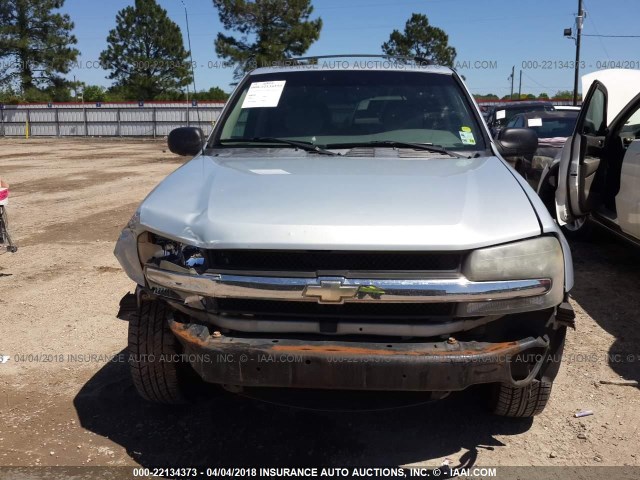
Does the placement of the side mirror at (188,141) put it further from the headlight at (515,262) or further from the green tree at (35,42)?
the green tree at (35,42)

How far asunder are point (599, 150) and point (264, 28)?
34.8 m

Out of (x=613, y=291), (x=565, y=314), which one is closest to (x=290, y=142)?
(x=565, y=314)

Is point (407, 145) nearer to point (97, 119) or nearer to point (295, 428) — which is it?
point (295, 428)

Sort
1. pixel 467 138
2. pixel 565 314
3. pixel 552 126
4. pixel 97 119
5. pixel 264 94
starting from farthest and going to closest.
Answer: pixel 97 119 → pixel 552 126 → pixel 264 94 → pixel 467 138 → pixel 565 314

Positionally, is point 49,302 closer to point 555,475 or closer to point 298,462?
point 298,462

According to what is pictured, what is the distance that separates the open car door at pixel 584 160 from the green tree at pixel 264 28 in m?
33.1

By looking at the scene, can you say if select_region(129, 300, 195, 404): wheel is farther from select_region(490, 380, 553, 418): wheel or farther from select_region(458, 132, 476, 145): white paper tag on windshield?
select_region(458, 132, 476, 145): white paper tag on windshield

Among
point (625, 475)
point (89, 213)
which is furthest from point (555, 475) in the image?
point (89, 213)

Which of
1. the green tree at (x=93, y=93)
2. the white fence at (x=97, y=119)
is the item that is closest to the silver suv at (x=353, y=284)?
the white fence at (x=97, y=119)

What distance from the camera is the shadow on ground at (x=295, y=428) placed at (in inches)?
115

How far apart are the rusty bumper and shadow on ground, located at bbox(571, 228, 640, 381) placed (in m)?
1.78

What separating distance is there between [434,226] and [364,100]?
173cm

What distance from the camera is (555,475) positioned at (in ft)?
9.22

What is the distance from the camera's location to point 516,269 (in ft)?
8.25
